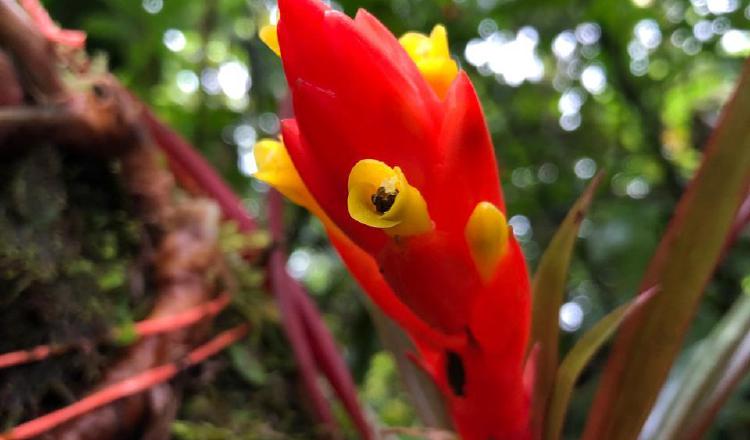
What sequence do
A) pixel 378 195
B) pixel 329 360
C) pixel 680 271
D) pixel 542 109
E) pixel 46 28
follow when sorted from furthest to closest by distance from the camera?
pixel 542 109 → pixel 329 360 → pixel 46 28 → pixel 680 271 → pixel 378 195

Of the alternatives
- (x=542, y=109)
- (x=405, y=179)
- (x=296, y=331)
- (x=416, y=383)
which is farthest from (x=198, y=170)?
(x=542, y=109)

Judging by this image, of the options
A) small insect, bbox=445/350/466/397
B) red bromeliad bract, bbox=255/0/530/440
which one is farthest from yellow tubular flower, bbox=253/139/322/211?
small insect, bbox=445/350/466/397

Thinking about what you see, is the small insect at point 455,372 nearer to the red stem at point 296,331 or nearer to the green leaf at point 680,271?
the green leaf at point 680,271

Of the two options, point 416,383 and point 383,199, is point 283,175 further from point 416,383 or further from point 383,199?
point 416,383

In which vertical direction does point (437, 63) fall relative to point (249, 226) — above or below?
above

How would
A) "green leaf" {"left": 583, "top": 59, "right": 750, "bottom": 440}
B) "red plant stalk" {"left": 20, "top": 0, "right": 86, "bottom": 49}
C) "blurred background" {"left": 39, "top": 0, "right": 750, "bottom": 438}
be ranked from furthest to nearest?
"blurred background" {"left": 39, "top": 0, "right": 750, "bottom": 438} < "red plant stalk" {"left": 20, "top": 0, "right": 86, "bottom": 49} < "green leaf" {"left": 583, "top": 59, "right": 750, "bottom": 440}

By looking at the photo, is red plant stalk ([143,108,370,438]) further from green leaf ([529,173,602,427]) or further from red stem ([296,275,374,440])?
green leaf ([529,173,602,427])

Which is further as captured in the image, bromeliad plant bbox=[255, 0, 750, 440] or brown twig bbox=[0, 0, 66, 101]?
brown twig bbox=[0, 0, 66, 101]
